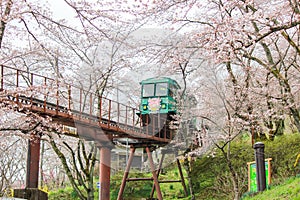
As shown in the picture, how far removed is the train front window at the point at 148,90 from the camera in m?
14.2

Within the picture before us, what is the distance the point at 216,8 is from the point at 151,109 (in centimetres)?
534

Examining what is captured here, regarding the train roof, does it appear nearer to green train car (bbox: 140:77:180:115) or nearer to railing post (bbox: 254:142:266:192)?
green train car (bbox: 140:77:180:115)

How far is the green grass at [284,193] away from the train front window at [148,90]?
23.2ft

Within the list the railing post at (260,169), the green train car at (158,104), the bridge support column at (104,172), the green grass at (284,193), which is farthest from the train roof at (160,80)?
the green grass at (284,193)

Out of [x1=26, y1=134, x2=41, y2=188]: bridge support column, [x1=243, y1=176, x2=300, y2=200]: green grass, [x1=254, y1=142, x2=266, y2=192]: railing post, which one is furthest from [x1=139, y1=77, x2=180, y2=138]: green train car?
[x1=243, y1=176, x2=300, y2=200]: green grass

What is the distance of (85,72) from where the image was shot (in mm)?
13289

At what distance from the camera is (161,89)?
46.1 feet

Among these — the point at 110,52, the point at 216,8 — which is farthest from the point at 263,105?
the point at 110,52

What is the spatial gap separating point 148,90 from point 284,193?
835 cm

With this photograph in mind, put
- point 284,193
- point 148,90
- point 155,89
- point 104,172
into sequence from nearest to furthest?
point 284,193 < point 104,172 < point 155,89 < point 148,90

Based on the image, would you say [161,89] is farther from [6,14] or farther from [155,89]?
[6,14]

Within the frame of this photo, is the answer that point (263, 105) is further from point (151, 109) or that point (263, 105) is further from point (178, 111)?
point (151, 109)

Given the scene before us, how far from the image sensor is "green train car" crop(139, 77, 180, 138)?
1346 centimetres

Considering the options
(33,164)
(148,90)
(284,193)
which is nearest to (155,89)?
(148,90)
